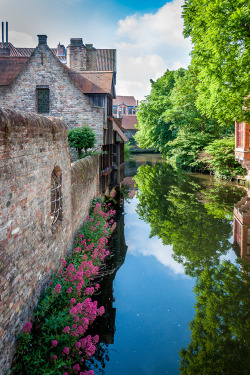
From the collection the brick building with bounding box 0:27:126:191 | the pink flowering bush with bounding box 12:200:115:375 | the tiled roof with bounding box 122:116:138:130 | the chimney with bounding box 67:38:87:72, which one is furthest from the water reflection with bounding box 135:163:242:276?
the tiled roof with bounding box 122:116:138:130

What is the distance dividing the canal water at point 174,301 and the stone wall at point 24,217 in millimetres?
1788

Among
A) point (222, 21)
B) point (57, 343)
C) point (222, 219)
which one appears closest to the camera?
point (57, 343)

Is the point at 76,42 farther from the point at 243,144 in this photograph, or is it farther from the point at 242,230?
the point at 242,230

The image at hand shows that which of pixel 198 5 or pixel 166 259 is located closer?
pixel 166 259

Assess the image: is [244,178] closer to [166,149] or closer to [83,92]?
[83,92]

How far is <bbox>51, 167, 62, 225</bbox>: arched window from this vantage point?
6969 millimetres

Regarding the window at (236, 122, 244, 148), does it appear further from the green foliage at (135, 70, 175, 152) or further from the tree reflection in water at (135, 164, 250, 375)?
the green foliage at (135, 70, 175, 152)

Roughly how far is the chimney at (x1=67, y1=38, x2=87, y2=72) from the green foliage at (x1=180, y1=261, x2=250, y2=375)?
54.3 ft

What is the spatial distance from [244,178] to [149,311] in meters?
19.6

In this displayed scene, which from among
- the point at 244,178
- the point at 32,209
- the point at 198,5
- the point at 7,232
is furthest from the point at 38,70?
the point at 244,178

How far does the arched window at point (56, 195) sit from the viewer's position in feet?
22.9

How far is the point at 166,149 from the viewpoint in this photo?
1706 inches

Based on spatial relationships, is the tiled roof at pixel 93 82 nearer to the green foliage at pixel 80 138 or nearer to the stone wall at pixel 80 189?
the green foliage at pixel 80 138

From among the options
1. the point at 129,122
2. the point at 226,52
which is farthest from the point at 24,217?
the point at 129,122
